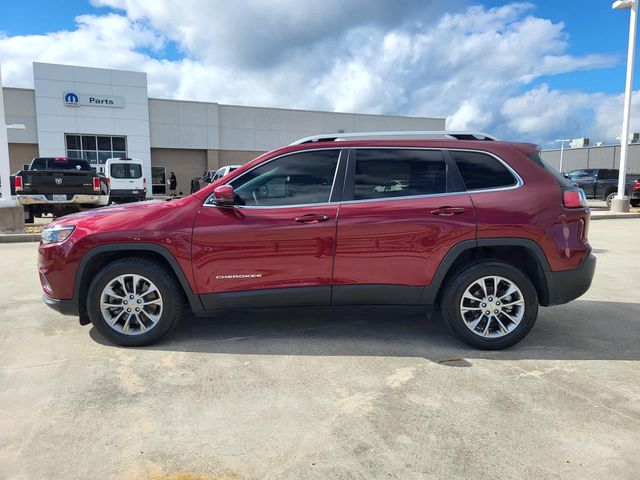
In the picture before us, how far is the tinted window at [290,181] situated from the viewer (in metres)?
4.03

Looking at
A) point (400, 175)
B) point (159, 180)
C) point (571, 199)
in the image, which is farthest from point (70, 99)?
point (571, 199)

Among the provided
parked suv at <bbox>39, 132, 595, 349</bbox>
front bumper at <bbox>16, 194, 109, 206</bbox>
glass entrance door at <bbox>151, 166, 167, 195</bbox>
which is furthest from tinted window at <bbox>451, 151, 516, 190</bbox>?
glass entrance door at <bbox>151, 166, 167, 195</bbox>

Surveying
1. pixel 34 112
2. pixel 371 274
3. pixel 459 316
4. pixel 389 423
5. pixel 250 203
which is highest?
pixel 34 112

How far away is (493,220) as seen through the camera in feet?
12.9

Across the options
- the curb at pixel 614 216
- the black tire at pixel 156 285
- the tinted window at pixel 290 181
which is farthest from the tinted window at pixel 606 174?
the black tire at pixel 156 285

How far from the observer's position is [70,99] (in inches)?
1141

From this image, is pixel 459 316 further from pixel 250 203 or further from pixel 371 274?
pixel 250 203

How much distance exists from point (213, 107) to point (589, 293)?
3046cm

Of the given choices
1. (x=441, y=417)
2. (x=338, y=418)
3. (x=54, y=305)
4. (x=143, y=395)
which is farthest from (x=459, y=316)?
(x=54, y=305)

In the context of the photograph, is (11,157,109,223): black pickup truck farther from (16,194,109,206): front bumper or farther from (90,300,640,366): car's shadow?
(90,300,640,366): car's shadow

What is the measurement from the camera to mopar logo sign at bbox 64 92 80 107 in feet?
94.9

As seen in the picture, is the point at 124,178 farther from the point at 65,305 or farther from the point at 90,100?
the point at 65,305

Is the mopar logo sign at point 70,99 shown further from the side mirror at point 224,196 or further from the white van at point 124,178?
the side mirror at point 224,196

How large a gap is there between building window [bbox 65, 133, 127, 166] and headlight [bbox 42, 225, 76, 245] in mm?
29263
